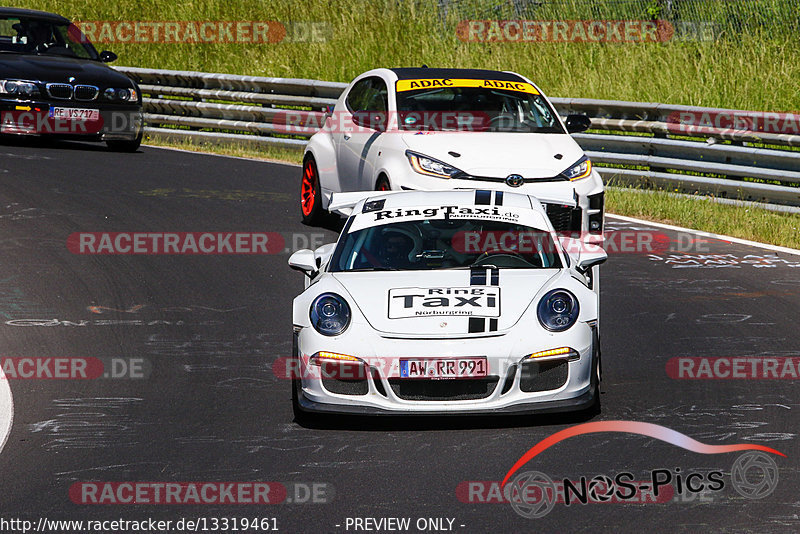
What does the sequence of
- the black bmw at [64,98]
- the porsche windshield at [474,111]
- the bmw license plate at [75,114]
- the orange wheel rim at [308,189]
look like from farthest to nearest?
the bmw license plate at [75,114] → the black bmw at [64,98] → the orange wheel rim at [308,189] → the porsche windshield at [474,111]

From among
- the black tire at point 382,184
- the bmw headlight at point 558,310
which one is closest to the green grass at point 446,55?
the black tire at point 382,184

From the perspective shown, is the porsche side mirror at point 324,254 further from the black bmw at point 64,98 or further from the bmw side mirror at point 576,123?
the black bmw at point 64,98

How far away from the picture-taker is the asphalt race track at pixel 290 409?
5809mm

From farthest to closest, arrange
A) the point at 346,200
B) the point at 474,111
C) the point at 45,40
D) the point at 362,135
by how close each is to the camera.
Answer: the point at 45,40, the point at 362,135, the point at 474,111, the point at 346,200

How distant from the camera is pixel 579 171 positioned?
1138 centimetres

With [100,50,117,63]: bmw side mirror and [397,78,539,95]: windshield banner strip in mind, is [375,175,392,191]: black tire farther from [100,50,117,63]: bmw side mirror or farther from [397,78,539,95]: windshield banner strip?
[100,50,117,63]: bmw side mirror

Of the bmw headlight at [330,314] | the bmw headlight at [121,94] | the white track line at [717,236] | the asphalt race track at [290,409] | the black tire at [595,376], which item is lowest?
the white track line at [717,236]

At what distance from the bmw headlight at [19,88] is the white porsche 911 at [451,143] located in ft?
18.8

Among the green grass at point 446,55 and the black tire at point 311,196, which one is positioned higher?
the green grass at point 446,55

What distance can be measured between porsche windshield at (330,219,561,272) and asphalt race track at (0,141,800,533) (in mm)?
872

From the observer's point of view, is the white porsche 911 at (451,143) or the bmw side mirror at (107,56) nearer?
the white porsche 911 at (451,143)

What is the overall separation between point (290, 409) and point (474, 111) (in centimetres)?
549

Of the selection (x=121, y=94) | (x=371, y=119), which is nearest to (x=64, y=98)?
(x=121, y=94)

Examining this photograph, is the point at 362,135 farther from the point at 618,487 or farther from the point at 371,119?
the point at 618,487
